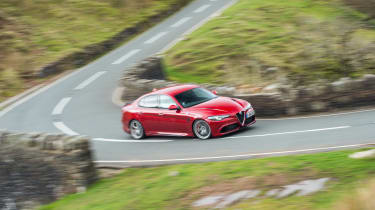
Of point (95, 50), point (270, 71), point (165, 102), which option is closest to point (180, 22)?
point (95, 50)

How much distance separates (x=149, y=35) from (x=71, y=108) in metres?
14.2

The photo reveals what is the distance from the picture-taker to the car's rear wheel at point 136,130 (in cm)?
1875

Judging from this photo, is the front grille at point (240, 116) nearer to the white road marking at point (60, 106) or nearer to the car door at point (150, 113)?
the car door at point (150, 113)

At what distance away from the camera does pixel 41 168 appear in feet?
48.6

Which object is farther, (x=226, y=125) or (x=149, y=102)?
(x=149, y=102)

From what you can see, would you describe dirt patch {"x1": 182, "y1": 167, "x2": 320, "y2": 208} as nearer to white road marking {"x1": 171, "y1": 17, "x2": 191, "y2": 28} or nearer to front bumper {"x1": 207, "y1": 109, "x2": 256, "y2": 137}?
front bumper {"x1": 207, "y1": 109, "x2": 256, "y2": 137}

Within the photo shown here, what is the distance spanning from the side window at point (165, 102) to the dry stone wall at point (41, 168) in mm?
4117

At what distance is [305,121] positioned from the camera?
58.1ft

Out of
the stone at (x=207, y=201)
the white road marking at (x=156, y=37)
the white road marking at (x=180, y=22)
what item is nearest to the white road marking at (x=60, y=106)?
the white road marking at (x=156, y=37)

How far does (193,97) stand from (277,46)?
39.4ft

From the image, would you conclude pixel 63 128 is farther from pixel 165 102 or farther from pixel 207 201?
pixel 207 201

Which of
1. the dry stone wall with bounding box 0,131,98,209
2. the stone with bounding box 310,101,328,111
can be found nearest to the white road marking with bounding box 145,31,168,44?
the stone with bounding box 310,101,328,111

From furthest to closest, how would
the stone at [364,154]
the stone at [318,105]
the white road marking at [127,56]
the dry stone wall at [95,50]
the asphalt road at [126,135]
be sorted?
the dry stone wall at [95,50] < the white road marking at [127,56] < the stone at [318,105] < the asphalt road at [126,135] < the stone at [364,154]

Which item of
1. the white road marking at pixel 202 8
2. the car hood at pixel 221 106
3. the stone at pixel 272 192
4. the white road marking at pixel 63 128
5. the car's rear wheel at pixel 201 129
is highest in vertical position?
the white road marking at pixel 202 8
